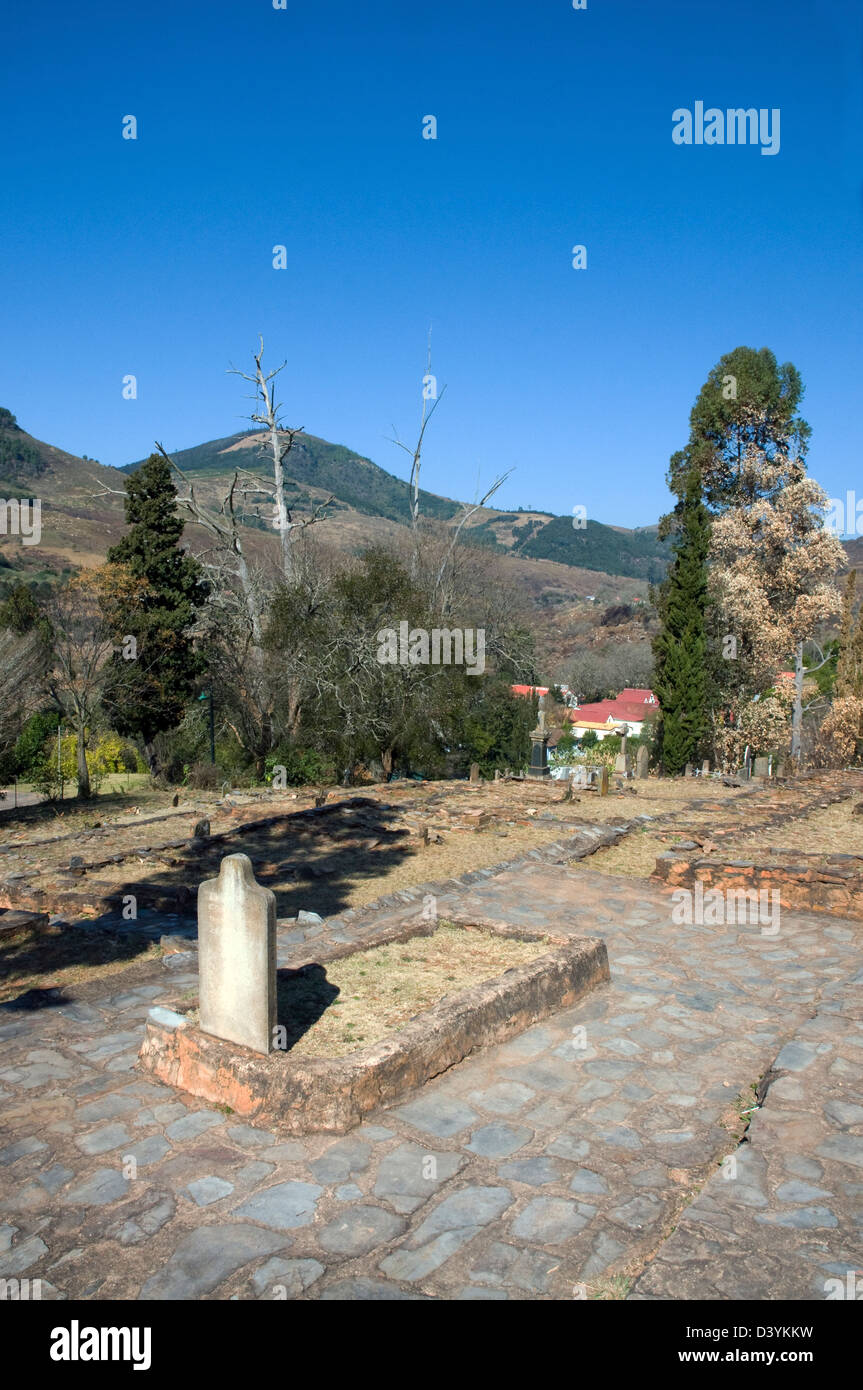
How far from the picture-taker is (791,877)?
8539mm

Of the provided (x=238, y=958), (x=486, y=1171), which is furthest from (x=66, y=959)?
(x=486, y=1171)

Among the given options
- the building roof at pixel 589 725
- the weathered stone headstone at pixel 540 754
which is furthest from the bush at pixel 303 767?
the building roof at pixel 589 725

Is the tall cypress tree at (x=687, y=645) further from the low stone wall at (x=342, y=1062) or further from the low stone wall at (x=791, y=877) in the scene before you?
the low stone wall at (x=342, y=1062)

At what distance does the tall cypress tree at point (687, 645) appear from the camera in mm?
23766

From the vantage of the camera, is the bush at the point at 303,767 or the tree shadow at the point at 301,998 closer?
the tree shadow at the point at 301,998

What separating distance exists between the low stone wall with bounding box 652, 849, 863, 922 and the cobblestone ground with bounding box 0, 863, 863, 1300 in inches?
97.2

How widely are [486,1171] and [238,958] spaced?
5.16ft

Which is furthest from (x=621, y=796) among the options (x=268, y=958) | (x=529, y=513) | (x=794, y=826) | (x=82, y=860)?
(x=529, y=513)

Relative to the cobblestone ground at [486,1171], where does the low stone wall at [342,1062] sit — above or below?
above

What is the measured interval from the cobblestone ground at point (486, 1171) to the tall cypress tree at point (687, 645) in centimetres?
1853

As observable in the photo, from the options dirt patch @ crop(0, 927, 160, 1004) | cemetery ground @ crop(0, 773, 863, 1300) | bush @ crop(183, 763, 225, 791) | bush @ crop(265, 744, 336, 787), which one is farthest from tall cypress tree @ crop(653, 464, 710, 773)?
dirt patch @ crop(0, 927, 160, 1004)

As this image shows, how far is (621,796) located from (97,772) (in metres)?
10.9

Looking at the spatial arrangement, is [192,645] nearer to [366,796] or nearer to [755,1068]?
[366,796]
